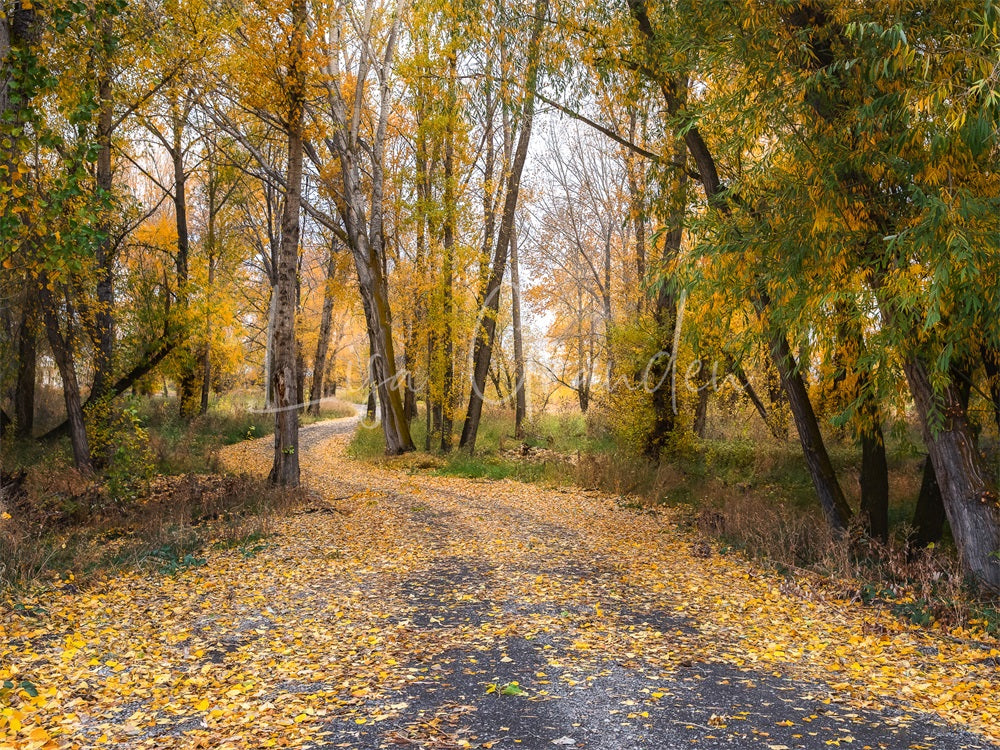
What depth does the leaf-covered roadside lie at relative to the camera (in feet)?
14.3

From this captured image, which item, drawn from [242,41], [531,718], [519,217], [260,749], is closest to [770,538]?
[531,718]

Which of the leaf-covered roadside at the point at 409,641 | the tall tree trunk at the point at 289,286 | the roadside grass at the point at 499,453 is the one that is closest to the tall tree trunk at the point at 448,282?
the roadside grass at the point at 499,453

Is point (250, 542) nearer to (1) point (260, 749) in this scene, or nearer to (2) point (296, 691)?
(2) point (296, 691)

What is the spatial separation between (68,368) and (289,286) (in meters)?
3.92

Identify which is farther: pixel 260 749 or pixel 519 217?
pixel 519 217

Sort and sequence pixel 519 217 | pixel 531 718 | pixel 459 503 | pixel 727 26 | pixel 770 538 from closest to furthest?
pixel 531 718 → pixel 727 26 → pixel 770 538 → pixel 459 503 → pixel 519 217

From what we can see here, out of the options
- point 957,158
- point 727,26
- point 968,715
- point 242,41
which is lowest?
point 968,715

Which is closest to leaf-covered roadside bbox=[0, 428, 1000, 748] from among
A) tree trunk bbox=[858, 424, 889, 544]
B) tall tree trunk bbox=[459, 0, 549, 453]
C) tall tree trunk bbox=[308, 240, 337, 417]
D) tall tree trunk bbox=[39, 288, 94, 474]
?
tree trunk bbox=[858, 424, 889, 544]

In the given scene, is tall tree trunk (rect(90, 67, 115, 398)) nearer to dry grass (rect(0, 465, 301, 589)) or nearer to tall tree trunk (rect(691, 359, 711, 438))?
dry grass (rect(0, 465, 301, 589))

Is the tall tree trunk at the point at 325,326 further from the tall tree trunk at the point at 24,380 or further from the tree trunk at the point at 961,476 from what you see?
the tree trunk at the point at 961,476

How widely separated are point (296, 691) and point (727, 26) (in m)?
7.43

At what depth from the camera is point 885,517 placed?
374 inches

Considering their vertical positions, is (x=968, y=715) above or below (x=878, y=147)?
below

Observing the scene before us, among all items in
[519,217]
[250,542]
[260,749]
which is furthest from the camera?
[519,217]
